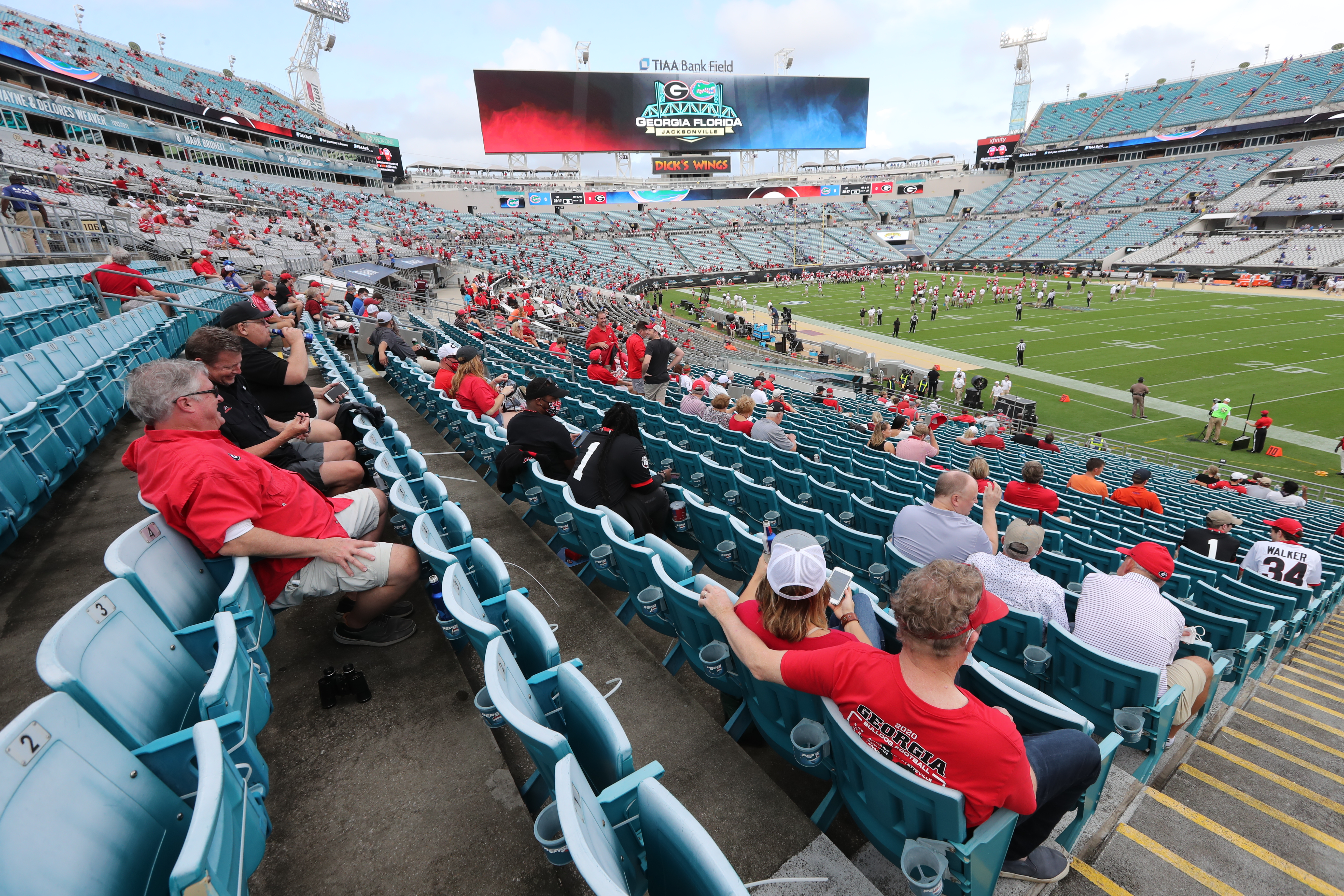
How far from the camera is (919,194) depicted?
8206cm

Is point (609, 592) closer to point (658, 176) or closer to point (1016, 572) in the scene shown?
point (1016, 572)

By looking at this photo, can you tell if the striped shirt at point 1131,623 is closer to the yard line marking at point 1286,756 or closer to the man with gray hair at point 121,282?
the yard line marking at point 1286,756

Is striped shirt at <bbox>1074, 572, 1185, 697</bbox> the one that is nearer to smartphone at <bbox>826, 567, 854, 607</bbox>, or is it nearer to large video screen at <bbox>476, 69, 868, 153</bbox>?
smartphone at <bbox>826, 567, 854, 607</bbox>

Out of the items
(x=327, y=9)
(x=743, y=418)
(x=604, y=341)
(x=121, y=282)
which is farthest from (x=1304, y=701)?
(x=327, y=9)

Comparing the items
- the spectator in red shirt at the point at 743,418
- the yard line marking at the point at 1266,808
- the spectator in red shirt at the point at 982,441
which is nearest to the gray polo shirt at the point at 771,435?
the spectator in red shirt at the point at 743,418

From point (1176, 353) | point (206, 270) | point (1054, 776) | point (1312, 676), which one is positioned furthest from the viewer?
point (1176, 353)

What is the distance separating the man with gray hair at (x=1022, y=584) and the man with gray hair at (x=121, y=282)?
1252 cm

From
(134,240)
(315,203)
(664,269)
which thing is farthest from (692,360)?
(664,269)

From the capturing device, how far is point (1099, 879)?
2479 millimetres

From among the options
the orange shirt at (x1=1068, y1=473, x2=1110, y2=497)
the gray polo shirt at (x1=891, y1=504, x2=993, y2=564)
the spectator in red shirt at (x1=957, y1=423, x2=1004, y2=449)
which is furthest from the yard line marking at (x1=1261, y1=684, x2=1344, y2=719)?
the spectator in red shirt at (x1=957, y1=423, x2=1004, y2=449)

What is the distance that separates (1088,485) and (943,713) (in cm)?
834

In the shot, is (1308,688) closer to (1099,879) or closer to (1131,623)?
(1131,623)

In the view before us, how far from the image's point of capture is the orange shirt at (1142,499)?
806cm

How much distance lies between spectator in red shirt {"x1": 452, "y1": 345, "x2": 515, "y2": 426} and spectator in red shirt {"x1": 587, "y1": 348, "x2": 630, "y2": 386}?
3694 millimetres
